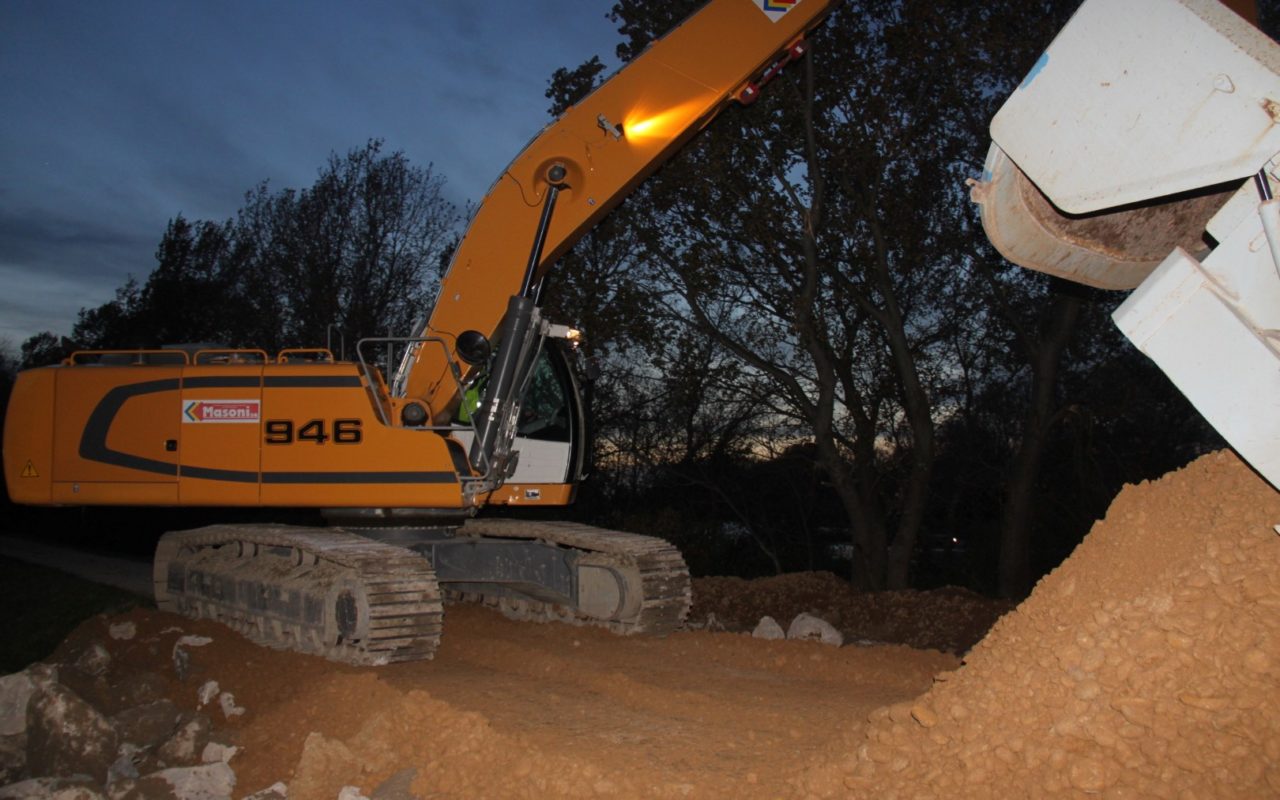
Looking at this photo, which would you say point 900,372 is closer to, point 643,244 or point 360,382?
point 643,244

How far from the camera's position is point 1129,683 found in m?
3.52

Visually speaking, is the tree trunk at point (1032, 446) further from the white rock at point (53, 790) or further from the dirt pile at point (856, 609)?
the white rock at point (53, 790)

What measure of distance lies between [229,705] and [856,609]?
6.50m

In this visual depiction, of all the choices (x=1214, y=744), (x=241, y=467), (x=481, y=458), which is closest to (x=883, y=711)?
(x=1214, y=744)

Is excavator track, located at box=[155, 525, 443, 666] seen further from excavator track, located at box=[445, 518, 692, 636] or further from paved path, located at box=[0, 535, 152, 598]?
paved path, located at box=[0, 535, 152, 598]

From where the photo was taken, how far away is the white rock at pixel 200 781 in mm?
5566

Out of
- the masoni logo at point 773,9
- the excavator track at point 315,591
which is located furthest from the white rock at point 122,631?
the masoni logo at point 773,9

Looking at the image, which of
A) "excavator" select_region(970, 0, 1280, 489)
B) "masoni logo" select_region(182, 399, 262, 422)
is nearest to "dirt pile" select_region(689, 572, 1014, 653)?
"masoni logo" select_region(182, 399, 262, 422)

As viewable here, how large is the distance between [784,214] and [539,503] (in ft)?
19.1

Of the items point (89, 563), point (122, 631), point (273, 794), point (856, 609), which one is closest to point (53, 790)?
point (273, 794)

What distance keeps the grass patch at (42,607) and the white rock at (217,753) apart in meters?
4.16

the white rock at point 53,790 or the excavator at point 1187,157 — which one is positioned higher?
the excavator at point 1187,157

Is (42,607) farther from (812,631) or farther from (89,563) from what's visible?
(812,631)

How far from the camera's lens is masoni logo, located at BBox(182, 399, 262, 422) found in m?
7.79
